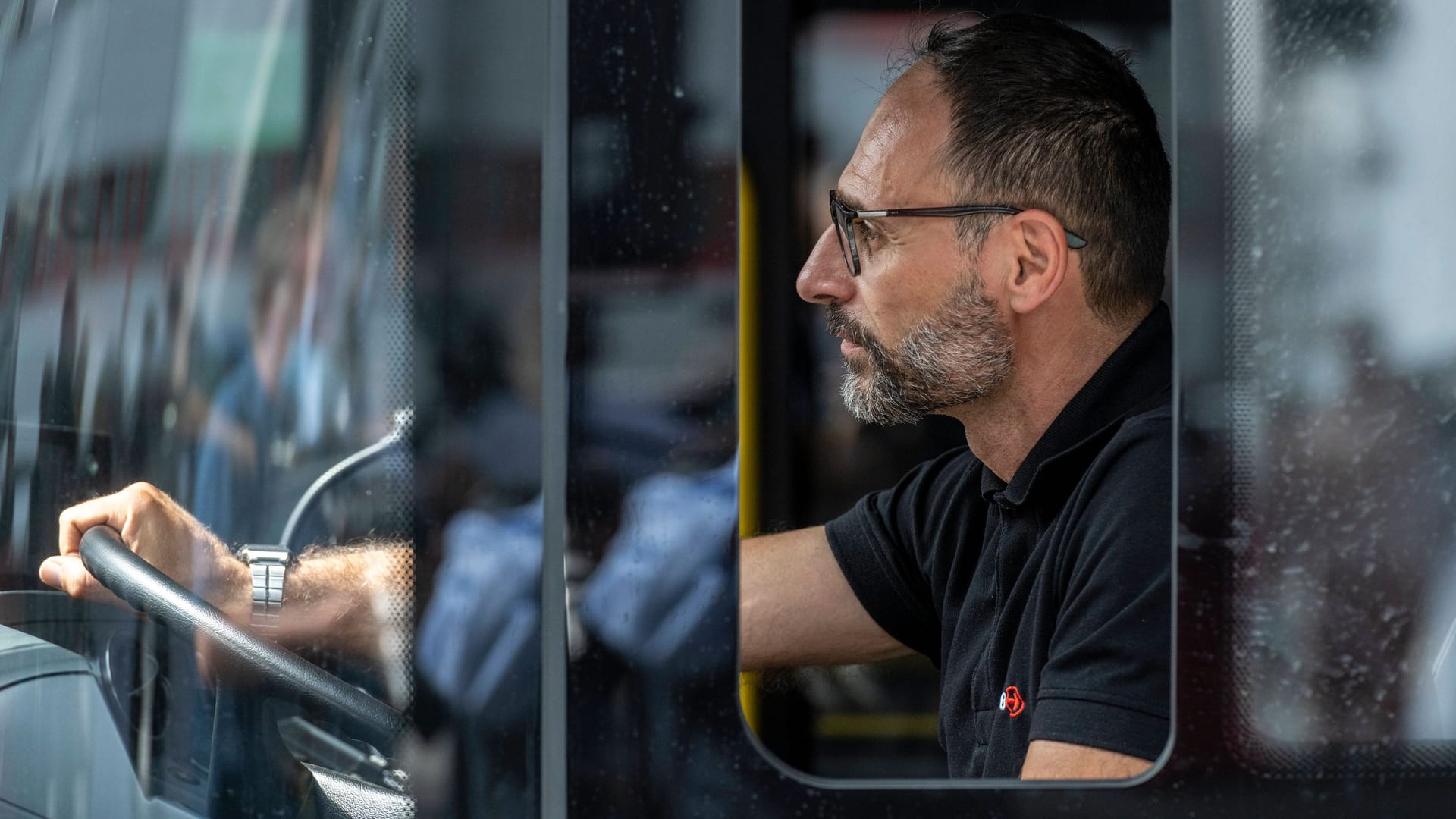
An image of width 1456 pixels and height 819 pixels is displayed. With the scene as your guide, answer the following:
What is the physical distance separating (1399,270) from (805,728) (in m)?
1.53

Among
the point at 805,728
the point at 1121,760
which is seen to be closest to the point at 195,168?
the point at 1121,760

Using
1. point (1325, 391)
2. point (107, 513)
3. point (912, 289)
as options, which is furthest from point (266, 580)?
point (912, 289)

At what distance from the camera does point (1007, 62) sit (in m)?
1.64

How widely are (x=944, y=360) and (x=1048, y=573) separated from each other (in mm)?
345

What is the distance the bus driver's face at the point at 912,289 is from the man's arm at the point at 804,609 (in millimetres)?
312

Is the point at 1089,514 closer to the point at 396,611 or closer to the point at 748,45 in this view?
the point at 396,611

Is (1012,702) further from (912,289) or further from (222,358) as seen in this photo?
(222,358)

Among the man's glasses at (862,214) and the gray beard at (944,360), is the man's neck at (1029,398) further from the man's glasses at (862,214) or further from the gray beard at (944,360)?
the man's glasses at (862,214)

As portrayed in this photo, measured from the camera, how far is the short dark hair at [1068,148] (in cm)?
158

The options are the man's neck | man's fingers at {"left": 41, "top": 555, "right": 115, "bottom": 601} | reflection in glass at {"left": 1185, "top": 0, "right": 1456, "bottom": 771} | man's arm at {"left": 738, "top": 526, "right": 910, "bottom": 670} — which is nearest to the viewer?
reflection in glass at {"left": 1185, "top": 0, "right": 1456, "bottom": 771}

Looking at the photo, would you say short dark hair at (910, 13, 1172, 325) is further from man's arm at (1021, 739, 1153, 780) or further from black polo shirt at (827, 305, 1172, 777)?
man's arm at (1021, 739, 1153, 780)

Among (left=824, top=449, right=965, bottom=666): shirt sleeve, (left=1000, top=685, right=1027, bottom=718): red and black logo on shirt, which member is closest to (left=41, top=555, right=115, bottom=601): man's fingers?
(left=1000, top=685, right=1027, bottom=718): red and black logo on shirt

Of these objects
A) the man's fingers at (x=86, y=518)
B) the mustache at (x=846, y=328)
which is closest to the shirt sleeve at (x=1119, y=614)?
the mustache at (x=846, y=328)

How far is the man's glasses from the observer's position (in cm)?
157
